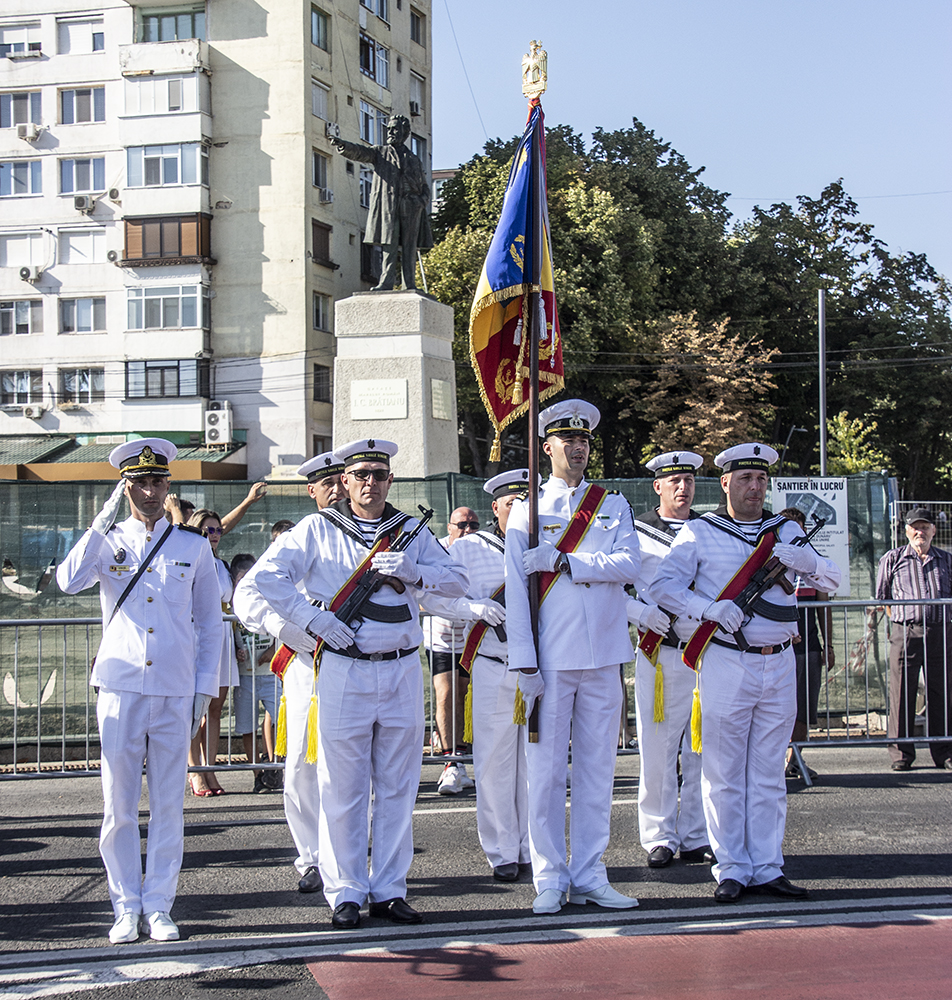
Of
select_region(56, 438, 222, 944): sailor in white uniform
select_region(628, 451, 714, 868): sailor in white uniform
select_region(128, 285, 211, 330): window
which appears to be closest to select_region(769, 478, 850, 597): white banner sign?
select_region(628, 451, 714, 868): sailor in white uniform

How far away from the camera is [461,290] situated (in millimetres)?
35875

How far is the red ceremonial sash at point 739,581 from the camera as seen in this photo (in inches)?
227

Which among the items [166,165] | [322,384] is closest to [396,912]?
[322,384]

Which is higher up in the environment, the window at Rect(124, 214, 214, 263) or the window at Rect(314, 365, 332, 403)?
the window at Rect(124, 214, 214, 263)

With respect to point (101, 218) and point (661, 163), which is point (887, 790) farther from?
point (101, 218)

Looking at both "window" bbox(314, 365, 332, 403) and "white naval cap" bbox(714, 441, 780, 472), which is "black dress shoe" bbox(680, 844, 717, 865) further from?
"window" bbox(314, 365, 332, 403)

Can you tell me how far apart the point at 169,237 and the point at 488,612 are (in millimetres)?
35369

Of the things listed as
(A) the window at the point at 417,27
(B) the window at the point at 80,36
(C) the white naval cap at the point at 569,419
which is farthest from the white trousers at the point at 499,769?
(A) the window at the point at 417,27

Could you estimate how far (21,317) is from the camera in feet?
133

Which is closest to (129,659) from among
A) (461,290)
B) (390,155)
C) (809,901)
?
(809,901)

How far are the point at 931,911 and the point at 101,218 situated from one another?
129 feet

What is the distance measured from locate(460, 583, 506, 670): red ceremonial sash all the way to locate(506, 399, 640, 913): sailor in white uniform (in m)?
0.76

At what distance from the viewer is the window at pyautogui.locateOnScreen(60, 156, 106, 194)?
40000 mm

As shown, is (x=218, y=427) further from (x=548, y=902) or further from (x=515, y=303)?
(x=548, y=902)
